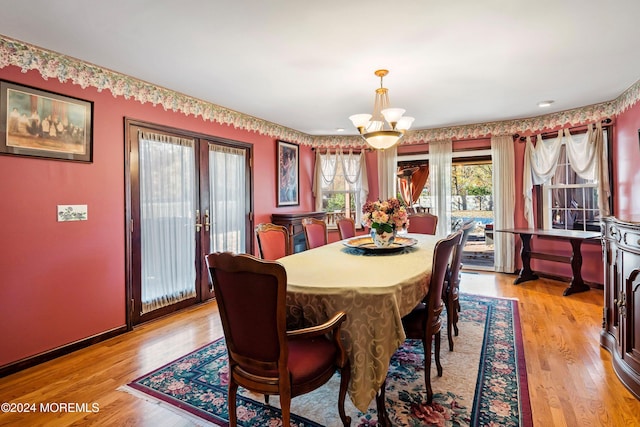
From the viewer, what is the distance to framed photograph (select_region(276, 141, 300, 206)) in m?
5.26

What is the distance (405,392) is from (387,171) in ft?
14.4

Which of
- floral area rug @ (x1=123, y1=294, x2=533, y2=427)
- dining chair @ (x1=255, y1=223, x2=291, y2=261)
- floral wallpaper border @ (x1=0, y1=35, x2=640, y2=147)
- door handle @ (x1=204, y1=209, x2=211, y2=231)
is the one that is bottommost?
floral area rug @ (x1=123, y1=294, x2=533, y2=427)

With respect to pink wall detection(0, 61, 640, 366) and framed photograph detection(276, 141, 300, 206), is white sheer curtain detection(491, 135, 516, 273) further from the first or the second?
framed photograph detection(276, 141, 300, 206)

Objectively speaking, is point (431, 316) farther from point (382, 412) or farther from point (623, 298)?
point (623, 298)

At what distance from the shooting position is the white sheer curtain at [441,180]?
547cm

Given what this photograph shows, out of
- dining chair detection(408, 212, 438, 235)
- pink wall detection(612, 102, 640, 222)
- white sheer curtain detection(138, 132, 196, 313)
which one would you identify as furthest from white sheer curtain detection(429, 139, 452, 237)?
white sheer curtain detection(138, 132, 196, 313)

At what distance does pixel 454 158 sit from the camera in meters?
5.57

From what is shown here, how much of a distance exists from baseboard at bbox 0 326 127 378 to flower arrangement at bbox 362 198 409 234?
2.62 m

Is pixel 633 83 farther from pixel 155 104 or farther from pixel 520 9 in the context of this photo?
pixel 155 104

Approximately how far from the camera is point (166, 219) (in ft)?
11.6

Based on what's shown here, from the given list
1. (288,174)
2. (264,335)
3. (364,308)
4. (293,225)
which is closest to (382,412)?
(364,308)

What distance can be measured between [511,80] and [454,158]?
2.34m

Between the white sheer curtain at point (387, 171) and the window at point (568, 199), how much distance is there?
7.57 feet

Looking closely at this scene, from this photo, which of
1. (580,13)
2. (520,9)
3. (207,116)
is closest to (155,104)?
(207,116)
